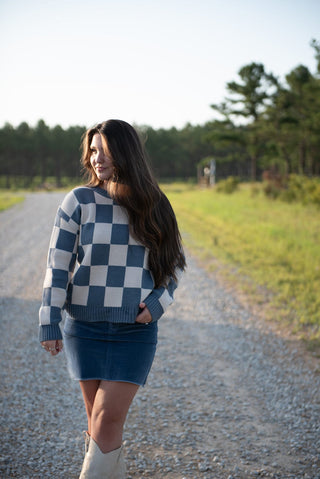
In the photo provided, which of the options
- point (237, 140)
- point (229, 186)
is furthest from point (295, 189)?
point (237, 140)

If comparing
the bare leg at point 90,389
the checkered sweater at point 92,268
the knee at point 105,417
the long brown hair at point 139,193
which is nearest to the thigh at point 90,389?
the bare leg at point 90,389

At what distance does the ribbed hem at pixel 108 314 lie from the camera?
1.91m

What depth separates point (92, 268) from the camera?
1935 mm

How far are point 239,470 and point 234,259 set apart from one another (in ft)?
22.9

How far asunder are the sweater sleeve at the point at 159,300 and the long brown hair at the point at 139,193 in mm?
41

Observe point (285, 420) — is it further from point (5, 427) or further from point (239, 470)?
point (5, 427)

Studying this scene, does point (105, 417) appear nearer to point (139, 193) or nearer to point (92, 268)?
point (92, 268)

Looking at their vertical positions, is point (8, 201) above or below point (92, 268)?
below

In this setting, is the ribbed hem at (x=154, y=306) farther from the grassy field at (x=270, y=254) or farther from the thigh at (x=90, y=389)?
the grassy field at (x=270, y=254)

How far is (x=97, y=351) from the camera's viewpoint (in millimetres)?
1932

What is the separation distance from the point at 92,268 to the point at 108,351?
38 centimetres

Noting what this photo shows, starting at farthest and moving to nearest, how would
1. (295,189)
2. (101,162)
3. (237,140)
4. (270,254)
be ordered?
(237,140), (295,189), (270,254), (101,162)

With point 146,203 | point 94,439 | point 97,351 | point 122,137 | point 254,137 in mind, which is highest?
point 254,137

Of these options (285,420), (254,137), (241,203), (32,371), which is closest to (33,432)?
(32,371)
